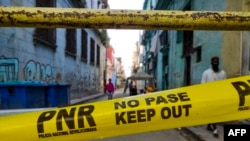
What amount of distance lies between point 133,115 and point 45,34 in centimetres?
1228

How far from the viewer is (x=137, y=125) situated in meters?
1.36

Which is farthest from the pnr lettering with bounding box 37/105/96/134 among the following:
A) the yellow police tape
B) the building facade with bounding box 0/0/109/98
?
the building facade with bounding box 0/0/109/98

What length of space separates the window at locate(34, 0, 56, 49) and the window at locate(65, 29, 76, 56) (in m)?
3.12

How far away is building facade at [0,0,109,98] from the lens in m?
9.09

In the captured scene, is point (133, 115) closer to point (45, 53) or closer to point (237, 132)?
point (237, 132)

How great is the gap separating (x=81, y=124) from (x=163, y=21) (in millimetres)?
501

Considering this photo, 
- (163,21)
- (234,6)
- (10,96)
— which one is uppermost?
(234,6)

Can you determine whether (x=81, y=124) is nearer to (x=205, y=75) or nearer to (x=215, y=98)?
(x=215, y=98)

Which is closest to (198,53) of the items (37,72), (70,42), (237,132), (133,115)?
(37,72)

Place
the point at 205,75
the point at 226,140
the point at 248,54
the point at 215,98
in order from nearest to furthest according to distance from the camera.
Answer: the point at 215,98, the point at 226,140, the point at 205,75, the point at 248,54

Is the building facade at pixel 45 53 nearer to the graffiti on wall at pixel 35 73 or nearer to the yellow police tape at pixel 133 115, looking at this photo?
the graffiti on wall at pixel 35 73

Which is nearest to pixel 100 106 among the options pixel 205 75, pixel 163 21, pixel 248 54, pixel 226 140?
pixel 163 21

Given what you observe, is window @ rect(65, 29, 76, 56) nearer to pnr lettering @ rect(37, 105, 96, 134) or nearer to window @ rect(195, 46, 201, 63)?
window @ rect(195, 46, 201, 63)

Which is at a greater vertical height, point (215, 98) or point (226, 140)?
point (215, 98)
